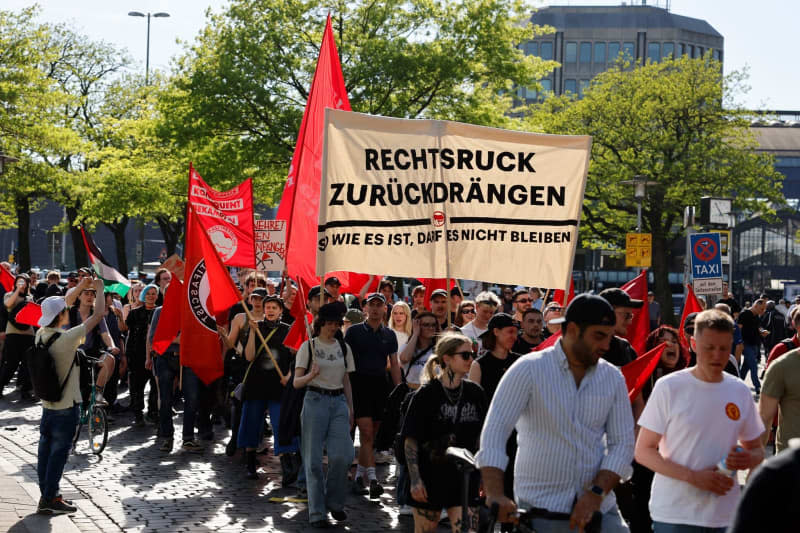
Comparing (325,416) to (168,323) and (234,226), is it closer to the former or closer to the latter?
(168,323)

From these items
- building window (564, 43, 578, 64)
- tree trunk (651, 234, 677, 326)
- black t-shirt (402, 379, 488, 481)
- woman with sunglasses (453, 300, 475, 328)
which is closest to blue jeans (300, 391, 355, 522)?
black t-shirt (402, 379, 488, 481)

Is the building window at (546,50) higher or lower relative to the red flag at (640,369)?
higher

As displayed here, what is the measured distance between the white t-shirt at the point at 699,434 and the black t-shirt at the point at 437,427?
173 cm

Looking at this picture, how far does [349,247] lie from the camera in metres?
8.43

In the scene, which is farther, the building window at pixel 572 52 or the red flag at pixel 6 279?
the building window at pixel 572 52

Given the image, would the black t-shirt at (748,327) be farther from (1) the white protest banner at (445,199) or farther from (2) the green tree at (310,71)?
(1) the white protest banner at (445,199)

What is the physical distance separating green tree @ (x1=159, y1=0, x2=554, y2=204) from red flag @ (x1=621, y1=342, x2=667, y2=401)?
2169 cm

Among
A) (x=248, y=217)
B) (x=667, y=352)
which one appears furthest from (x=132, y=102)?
(x=667, y=352)

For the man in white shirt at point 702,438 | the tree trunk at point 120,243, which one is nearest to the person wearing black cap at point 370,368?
the man in white shirt at point 702,438

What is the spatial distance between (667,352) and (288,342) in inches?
149

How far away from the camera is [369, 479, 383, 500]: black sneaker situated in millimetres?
9648

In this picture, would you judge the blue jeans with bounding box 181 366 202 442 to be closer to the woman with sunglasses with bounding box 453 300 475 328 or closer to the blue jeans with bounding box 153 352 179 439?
the blue jeans with bounding box 153 352 179 439

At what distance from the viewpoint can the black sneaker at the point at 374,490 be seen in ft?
31.7

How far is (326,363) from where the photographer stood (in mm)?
8719
